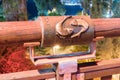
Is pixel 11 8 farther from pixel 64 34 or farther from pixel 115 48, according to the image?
pixel 64 34

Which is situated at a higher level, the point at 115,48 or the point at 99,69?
the point at 99,69

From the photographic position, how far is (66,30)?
0.98 m

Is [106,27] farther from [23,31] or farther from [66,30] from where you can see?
[23,31]

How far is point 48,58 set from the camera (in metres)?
1.05

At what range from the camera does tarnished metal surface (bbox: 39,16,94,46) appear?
0.97m

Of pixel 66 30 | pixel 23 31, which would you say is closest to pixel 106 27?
pixel 66 30

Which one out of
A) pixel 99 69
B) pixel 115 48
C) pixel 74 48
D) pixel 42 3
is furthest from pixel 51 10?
pixel 99 69

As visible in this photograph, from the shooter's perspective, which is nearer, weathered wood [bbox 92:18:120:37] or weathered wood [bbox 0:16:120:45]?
weathered wood [bbox 0:16:120:45]

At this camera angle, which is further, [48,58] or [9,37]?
[48,58]

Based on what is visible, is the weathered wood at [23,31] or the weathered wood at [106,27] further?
the weathered wood at [106,27]

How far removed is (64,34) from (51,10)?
5.61 meters

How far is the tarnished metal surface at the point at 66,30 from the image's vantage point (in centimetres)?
97

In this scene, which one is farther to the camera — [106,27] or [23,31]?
[106,27]

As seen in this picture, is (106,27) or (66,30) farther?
(106,27)
